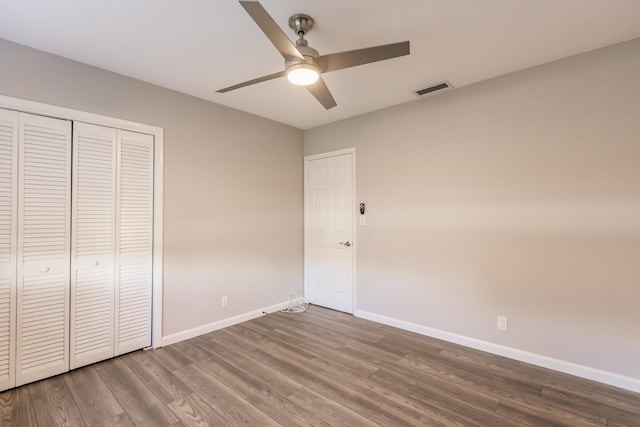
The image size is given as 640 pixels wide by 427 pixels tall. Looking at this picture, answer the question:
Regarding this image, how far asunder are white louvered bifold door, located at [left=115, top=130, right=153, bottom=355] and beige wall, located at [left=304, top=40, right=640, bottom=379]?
2.45 m

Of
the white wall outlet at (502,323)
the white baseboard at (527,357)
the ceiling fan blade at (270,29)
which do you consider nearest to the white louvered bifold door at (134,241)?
the ceiling fan blade at (270,29)

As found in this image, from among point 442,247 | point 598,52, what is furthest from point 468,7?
point 442,247

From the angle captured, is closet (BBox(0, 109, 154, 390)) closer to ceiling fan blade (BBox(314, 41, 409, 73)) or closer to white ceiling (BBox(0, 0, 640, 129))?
white ceiling (BBox(0, 0, 640, 129))

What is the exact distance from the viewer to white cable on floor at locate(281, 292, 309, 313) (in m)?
4.06

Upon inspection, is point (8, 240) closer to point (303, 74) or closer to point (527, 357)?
point (303, 74)

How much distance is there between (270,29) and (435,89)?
6.71 ft

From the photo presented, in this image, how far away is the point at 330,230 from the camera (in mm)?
4141

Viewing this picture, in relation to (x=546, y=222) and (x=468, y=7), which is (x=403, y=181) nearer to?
(x=546, y=222)

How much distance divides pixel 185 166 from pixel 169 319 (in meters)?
1.57

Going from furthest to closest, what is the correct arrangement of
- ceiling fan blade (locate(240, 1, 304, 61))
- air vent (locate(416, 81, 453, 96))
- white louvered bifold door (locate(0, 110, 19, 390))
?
air vent (locate(416, 81, 453, 96))
white louvered bifold door (locate(0, 110, 19, 390))
ceiling fan blade (locate(240, 1, 304, 61))

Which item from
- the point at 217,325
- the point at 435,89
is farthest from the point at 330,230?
the point at 435,89

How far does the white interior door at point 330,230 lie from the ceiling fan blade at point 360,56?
2.07 m

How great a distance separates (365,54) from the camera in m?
1.73

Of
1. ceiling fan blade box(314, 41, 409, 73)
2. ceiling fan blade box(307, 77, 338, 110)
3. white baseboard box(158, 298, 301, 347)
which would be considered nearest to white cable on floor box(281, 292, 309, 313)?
white baseboard box(158, 298, 301, 347)
